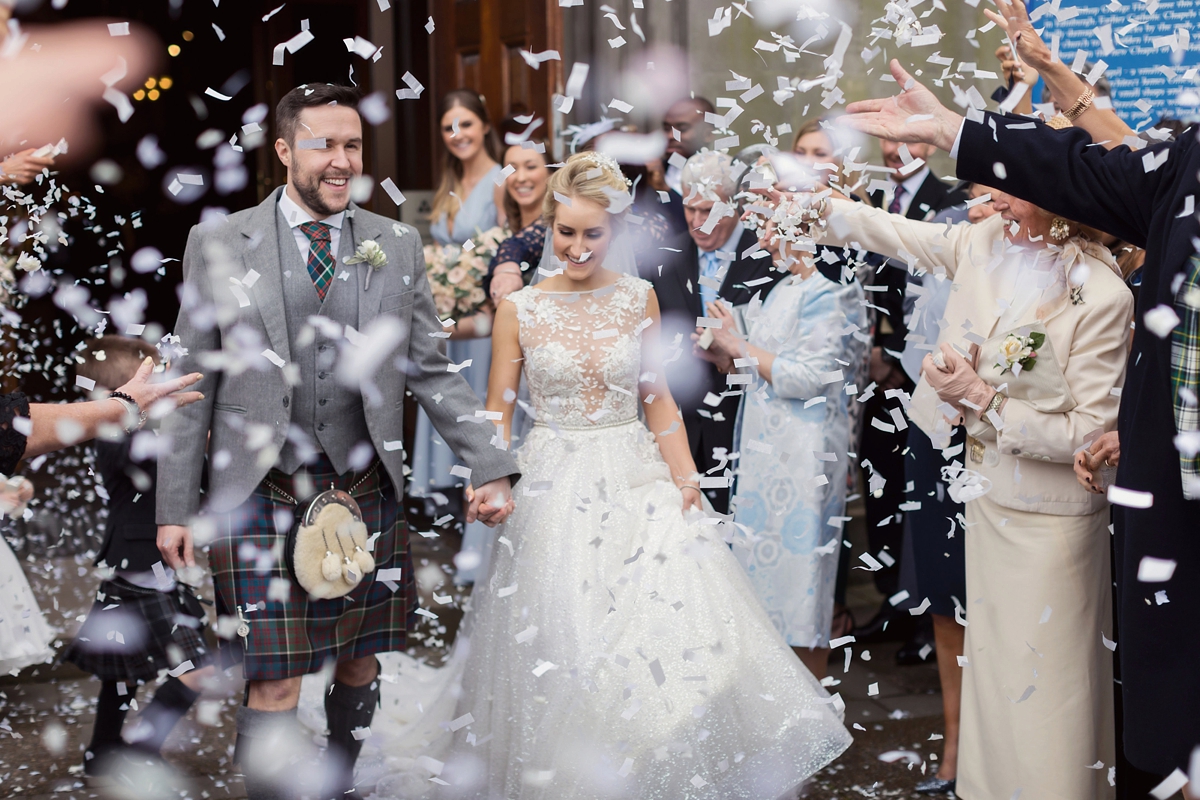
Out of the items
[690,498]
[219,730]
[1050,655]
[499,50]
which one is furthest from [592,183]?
[499,50]

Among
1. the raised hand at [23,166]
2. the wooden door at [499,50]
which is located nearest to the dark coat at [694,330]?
the raised hand at [23,166]

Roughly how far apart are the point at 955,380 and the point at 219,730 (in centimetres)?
285

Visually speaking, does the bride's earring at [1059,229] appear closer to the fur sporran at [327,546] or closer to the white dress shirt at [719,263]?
the white dress shirt at [719,263]

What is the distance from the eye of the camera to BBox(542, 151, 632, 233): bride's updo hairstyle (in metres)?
3.67

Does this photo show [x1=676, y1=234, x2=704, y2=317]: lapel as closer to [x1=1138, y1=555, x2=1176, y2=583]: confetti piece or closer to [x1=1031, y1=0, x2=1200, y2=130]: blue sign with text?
[x1=1031, y1=0, x2=1200, y2=130]: blue sign with text

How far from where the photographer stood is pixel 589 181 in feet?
12.0

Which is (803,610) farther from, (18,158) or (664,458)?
(18,158)

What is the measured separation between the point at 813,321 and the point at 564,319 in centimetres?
88

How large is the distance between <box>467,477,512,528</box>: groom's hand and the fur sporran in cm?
32

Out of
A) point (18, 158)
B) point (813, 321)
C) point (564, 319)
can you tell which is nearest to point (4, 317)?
point (18, 158)

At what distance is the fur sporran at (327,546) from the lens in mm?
3189

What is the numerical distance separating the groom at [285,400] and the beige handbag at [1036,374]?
1399 mm

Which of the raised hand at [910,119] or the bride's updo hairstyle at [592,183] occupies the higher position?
the raised hand at [910,119]

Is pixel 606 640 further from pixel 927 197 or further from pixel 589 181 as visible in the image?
pixel 927 197
